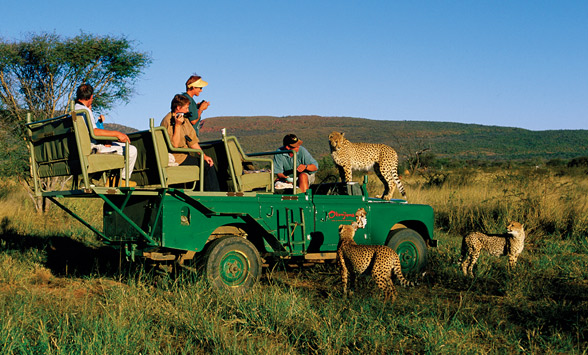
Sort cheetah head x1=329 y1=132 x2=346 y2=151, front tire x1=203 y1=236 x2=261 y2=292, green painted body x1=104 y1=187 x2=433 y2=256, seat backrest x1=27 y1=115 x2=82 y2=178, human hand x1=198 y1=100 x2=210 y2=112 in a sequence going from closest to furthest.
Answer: seat backrest x1=27 y1=115 x2=82 y2=178
green painted body x1=104 y1=187 x2=433 y2=256
front tire x1=203 y1=236 x2=261 y2=292
human hand x1=198 y1=100 x2=210 y2=112
cheetah head x1=329 y1=132 x2=346 y2=151

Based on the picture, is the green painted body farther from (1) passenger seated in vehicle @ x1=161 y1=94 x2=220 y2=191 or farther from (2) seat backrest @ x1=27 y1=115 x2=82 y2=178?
(2) seat backrest @ x1=27 y1=115 x2=82 y2=178

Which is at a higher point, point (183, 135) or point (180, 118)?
point (180, 118)

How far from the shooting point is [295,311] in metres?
5.05

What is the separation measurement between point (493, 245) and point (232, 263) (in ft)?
11.7

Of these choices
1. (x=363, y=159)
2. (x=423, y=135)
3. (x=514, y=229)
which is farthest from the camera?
(x=423, y=135)

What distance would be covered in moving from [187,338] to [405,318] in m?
1.79

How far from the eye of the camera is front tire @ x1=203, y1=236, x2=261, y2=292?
5.93 meters

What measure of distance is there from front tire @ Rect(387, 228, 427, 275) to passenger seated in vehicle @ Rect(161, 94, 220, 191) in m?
2.48

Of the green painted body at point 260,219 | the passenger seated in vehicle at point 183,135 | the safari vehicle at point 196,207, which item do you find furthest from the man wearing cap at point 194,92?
the green painted body at point 260,219

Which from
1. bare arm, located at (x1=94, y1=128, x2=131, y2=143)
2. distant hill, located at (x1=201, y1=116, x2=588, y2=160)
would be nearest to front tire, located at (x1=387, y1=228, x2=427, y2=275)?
bare arm, located at (x1=94, y1=128, x2=131, y2=143)

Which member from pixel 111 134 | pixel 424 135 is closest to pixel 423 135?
pixel 424 135

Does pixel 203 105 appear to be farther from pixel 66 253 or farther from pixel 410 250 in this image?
pixel 66 253

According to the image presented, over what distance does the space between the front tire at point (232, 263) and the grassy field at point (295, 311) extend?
209 mm

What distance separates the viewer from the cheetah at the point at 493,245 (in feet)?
24.7
